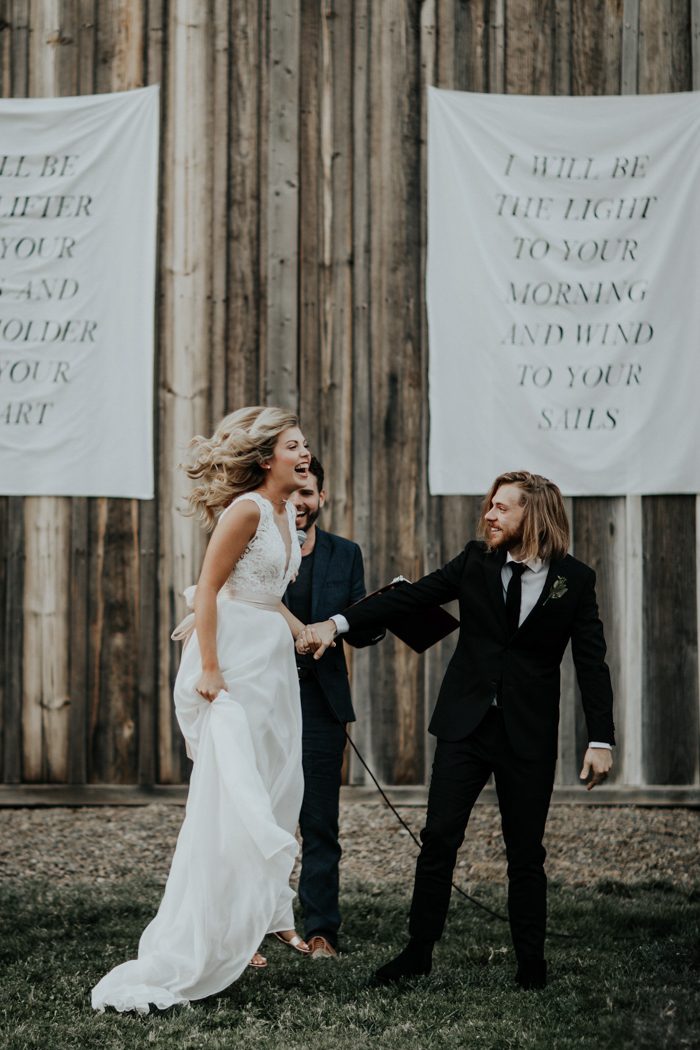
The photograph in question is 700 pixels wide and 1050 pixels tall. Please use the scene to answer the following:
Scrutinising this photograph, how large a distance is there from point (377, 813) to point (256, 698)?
2914 millimetres

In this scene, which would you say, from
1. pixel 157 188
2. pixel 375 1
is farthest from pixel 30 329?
pixel 375 1

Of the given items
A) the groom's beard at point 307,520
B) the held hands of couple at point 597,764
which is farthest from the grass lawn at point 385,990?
the groom's beard at point 307,520

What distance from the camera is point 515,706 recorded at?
4.62m

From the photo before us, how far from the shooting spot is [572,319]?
7.62 m

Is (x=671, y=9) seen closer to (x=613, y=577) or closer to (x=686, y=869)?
(x=613, y=577)

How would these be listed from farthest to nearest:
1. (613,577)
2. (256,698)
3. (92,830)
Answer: (613,577) < (92,830) < (256,698)

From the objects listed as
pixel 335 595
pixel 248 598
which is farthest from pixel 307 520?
pixel 248 598

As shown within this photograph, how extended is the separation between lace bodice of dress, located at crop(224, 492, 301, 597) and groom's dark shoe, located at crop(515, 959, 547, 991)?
1.68 meters

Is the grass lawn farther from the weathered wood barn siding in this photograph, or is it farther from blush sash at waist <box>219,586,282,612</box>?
the weathered wood barn siding

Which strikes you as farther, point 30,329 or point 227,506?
point 30,329

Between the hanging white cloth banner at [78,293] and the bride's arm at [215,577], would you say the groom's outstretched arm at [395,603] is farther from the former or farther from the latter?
the hanging white cloth banner at [78,293]

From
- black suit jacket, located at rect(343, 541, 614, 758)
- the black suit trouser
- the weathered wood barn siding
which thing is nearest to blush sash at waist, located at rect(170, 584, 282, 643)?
the black suit trouser

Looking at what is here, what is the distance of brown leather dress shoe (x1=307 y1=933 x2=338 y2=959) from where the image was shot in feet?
16.4

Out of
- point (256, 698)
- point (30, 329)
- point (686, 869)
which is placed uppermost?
point (30, 329)
